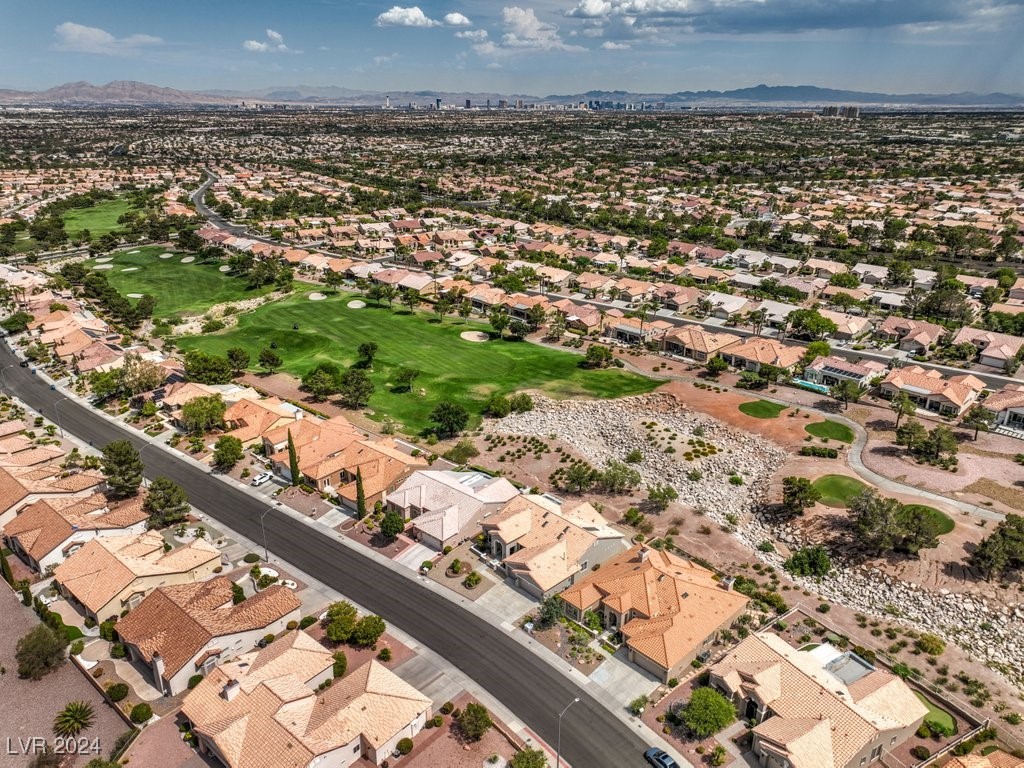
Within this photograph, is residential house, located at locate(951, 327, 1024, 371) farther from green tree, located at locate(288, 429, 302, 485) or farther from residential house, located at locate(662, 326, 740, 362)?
green tree, located at locate(288, 429, 302, 485)

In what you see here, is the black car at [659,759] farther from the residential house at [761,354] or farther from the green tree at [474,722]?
the residential house at [761,354]

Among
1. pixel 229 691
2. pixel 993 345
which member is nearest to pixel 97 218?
pixel 229 691

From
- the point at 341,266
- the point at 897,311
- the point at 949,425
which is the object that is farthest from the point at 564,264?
the point at 949,425

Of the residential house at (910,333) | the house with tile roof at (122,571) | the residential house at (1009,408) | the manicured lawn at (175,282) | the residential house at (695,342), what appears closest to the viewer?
the house with tile roof at (122,571)

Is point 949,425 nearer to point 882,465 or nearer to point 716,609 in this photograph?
point 882,465

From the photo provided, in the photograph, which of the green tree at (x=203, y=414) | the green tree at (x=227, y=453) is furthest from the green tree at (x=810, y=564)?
the green tree at (x=203, y=414)

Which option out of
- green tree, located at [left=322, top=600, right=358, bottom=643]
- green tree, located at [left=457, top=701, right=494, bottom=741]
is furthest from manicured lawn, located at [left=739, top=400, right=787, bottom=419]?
green tree, located at [left=322, top=600, right=358, bottom=643]
